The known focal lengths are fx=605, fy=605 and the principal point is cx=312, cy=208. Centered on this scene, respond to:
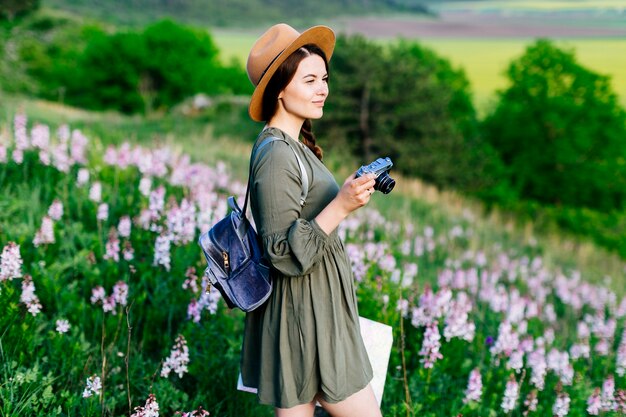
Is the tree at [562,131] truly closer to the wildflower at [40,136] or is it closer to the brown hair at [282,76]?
the wildflower at [40,136]

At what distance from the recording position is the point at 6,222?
5102 mm

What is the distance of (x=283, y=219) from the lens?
94.0 inches

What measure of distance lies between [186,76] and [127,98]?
6.27m

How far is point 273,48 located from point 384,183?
0.82 metres

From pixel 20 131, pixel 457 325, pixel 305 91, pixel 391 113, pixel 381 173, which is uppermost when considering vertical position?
pixel 305 91

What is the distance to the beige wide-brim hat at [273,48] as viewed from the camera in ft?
8.55

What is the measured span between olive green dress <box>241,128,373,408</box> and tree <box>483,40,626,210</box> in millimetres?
32869

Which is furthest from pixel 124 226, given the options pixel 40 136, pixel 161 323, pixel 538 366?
pixel 538 366

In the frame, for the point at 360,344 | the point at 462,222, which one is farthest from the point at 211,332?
the point at 462,222

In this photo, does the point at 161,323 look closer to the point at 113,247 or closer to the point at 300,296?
the point at 113,247

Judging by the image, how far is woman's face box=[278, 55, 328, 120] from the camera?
2637 millimetres

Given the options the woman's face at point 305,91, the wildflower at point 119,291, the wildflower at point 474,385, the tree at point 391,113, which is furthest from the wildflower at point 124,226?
the tree at point 391,113

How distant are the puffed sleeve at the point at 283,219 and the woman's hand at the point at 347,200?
Answer: 38mm

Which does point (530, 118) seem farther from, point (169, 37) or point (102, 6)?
point (102, 6)
